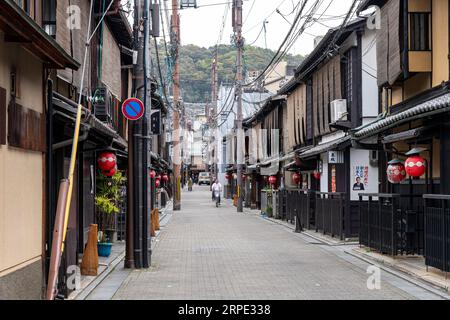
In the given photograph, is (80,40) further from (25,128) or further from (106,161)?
(25,128)

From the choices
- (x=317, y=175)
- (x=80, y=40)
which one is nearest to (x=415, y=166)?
(x=80, y=40)

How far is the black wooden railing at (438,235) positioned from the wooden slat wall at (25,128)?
7.55 m

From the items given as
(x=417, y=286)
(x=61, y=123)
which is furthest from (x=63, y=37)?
(x=417, y=286)

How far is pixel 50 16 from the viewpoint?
12.3 metres

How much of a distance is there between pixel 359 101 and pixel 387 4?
4633 mm

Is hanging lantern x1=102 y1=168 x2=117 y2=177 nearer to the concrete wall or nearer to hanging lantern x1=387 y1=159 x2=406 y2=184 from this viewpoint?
the concrete wall

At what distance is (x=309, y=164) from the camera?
94.0ft

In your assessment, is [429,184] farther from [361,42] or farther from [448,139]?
[361,42]

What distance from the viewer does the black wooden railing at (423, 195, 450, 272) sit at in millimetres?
11727

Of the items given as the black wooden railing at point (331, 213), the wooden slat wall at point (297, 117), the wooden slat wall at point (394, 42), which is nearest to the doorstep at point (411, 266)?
the black wooden railing at point (331, 213)

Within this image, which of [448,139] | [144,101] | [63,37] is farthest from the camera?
[144,101]

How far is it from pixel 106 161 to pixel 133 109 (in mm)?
2950

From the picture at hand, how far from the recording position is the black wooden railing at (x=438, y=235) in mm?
11727

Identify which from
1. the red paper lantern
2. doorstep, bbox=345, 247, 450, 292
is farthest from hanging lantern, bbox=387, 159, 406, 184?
doorstep, bbox=345, 247, 450, 292
